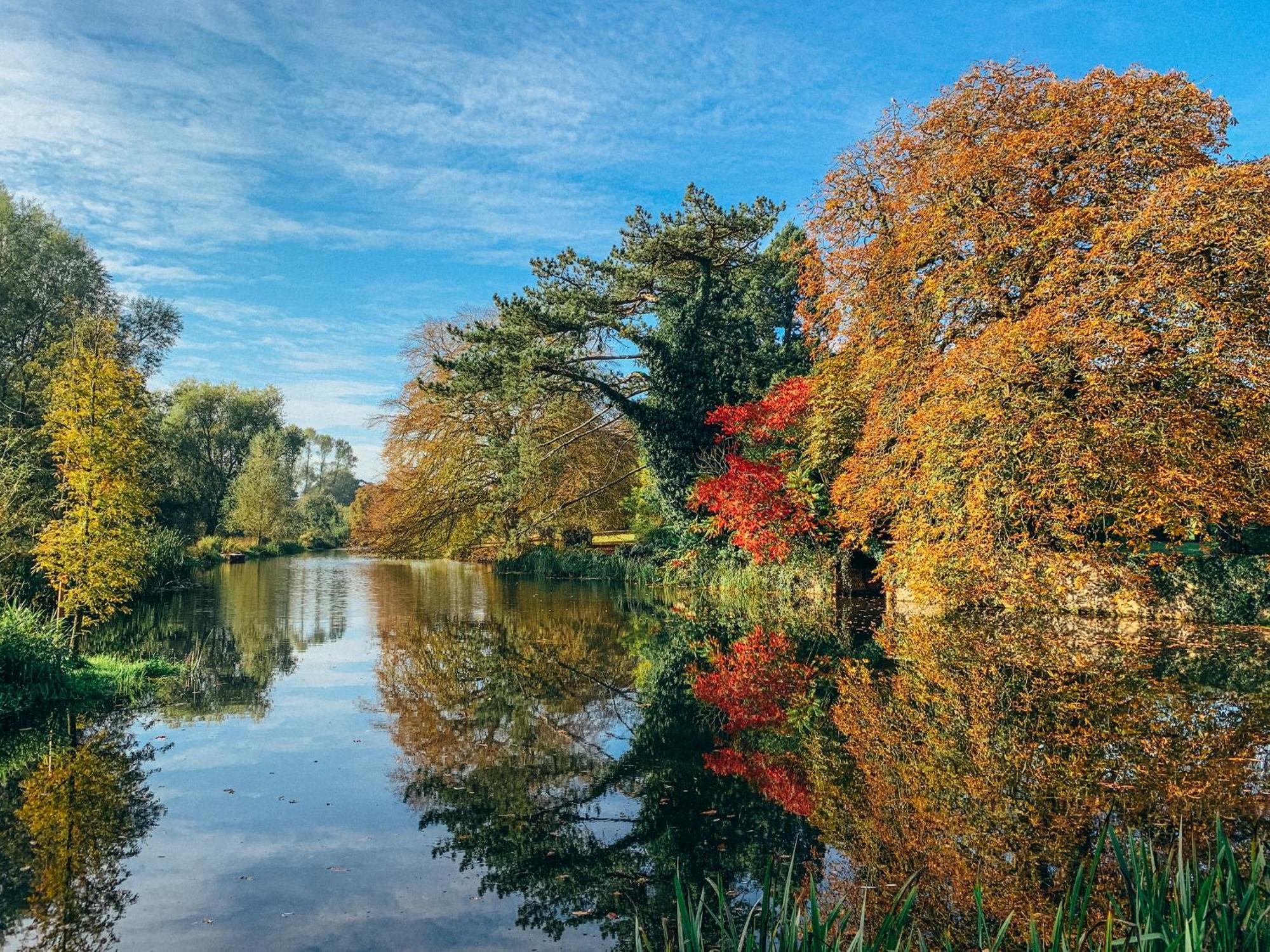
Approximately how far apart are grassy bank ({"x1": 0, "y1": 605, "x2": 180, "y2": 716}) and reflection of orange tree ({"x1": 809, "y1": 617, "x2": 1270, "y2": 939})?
28.2 ft

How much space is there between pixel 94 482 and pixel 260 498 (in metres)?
35.8

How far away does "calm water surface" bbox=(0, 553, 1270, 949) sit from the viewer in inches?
168

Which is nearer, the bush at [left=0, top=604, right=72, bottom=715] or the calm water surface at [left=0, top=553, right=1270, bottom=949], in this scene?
the calm water surface at [left=0, top=553, right=1270, bottom=949]

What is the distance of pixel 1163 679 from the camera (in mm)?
9445

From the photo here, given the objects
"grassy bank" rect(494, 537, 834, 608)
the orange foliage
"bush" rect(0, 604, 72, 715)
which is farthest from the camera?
"grassy bank" rect(494, 537, 834, 608)

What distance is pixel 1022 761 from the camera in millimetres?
6398

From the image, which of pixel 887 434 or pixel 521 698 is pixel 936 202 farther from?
pixel 521 698

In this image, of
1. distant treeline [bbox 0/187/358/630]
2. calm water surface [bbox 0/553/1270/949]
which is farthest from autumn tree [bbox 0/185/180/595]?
calm water surface [bbox 0/553/1270/949]

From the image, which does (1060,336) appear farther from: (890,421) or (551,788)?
(551,788)

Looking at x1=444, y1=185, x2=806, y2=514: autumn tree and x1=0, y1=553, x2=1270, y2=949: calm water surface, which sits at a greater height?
x1=444, y1=185, x2=806, y2=514: autumn tree

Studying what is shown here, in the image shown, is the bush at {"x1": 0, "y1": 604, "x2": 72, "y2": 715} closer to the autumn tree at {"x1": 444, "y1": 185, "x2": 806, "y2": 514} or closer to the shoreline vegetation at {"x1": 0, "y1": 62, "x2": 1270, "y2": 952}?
the shoreline vegetation at {"x1": 0, "y1": 62, "x2": 1270, "y2": 952}

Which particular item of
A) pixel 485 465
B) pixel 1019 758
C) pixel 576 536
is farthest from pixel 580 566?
pixel 1019 758

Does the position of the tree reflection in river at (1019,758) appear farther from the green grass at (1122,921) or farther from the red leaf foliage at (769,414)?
the red leaf foliage at (769,414)

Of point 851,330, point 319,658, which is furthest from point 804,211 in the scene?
point 319,658
